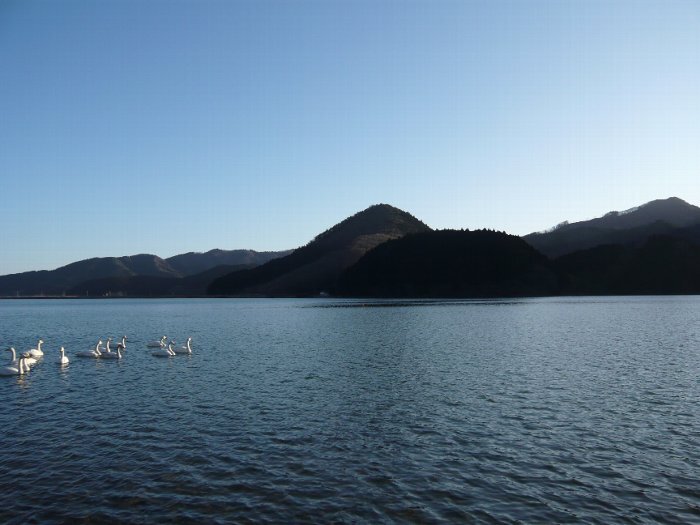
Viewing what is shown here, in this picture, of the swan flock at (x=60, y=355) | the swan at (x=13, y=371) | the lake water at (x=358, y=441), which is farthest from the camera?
the swan flock at (x=60, y=355)

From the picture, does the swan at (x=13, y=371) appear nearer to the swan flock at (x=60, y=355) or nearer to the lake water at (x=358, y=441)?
the swan flock at (x=60, y=355)

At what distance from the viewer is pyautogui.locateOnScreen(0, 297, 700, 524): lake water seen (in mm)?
17469

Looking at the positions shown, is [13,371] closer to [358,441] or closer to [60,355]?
[60,355]

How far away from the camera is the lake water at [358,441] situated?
17.5m

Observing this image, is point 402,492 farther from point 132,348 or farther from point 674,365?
point 132,348

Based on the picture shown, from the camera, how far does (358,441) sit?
81.0ft

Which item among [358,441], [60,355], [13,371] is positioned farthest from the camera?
[60,355]

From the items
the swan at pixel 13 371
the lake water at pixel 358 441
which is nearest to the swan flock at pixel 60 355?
the swan at pixel 13 371

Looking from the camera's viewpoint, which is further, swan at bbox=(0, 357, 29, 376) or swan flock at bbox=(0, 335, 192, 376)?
swan flock at bbox=(0, 335, 192, 376)

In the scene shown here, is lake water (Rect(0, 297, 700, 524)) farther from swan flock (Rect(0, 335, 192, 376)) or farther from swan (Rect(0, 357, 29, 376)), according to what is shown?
swan flock (Rect(0, 335, 192, 376))

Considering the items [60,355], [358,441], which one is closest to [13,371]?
[60,355]

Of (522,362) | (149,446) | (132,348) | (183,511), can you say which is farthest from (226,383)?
(132,348)

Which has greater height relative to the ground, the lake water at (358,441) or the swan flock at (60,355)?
the swan flock at (60,355)

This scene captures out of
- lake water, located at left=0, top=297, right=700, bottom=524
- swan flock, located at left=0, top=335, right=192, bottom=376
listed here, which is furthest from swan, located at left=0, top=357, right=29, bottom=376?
lake water, located at left=0, top=297, right=700, bottom=524
